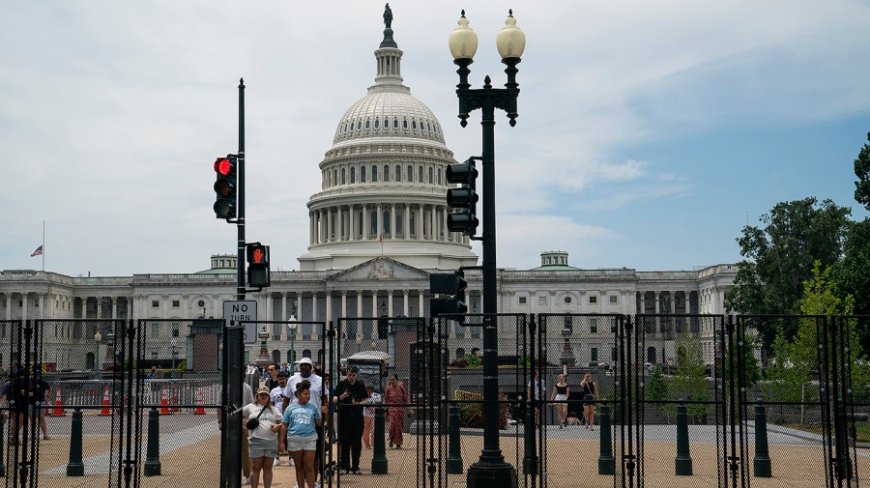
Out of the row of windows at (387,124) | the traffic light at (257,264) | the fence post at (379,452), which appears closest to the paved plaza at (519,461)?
the fence post at (379,452)

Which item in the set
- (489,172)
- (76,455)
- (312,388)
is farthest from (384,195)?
(489,172)

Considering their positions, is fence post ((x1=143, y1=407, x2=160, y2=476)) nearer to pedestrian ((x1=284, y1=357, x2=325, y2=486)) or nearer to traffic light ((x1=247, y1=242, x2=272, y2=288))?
pedestrian ((x1=284, y1=357, x2=325, y2=486))

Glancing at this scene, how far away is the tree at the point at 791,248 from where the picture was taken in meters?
86.8

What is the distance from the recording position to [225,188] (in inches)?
905

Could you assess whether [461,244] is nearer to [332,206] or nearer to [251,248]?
[332,206]

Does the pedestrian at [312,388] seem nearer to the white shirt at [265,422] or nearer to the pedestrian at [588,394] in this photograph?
the white shirt at [265,422]

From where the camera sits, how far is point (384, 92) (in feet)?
527

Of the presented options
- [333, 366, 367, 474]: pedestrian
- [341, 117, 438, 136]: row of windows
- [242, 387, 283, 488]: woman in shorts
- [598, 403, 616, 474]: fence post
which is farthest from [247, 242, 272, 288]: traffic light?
[341, 117, 438, 136]: row of windows

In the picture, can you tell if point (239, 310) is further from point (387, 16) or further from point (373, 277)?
point (387, 16)

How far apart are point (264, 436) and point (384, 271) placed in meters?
117

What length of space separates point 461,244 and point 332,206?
18113mm

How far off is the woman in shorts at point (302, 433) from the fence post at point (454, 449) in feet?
15.0

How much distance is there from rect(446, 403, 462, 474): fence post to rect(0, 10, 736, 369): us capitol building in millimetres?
105688

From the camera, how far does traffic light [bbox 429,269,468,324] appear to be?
19047mm
